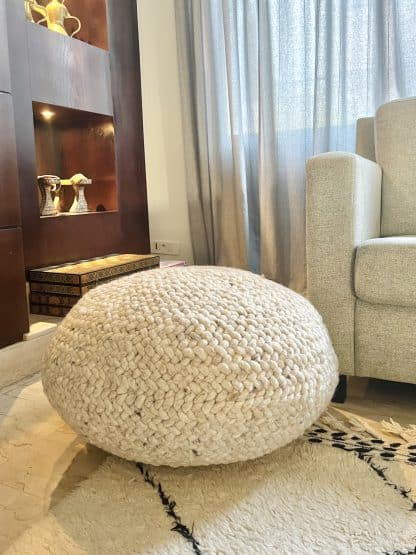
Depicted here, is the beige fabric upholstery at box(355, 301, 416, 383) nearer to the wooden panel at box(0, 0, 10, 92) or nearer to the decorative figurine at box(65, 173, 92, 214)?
the wooden panel at box(0, 0, 10, 92)

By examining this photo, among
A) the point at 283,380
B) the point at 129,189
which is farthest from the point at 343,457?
the point at 129,189

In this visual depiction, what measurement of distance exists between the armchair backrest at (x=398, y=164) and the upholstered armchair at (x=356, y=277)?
298 millimetres

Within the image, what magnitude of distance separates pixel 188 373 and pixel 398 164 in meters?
1.11

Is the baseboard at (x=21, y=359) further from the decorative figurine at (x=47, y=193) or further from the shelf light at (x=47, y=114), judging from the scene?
the shelf light at (x=47, y=114)

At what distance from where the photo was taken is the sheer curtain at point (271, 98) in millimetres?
2221

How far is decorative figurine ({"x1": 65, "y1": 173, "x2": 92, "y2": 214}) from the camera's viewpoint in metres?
2.32

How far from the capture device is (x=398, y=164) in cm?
166

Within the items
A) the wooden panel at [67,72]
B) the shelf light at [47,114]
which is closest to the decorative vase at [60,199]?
the shelf light at [47,114]

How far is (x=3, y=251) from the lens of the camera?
1.56 m

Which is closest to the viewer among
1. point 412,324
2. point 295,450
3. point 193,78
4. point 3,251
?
point 295,450

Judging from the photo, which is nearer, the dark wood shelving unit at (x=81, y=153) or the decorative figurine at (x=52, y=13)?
the decorative figurine at (x=52, y=13)

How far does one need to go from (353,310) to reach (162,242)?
1.75m

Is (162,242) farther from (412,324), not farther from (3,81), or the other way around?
(412,324)

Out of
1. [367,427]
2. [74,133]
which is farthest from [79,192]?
[367,427]
